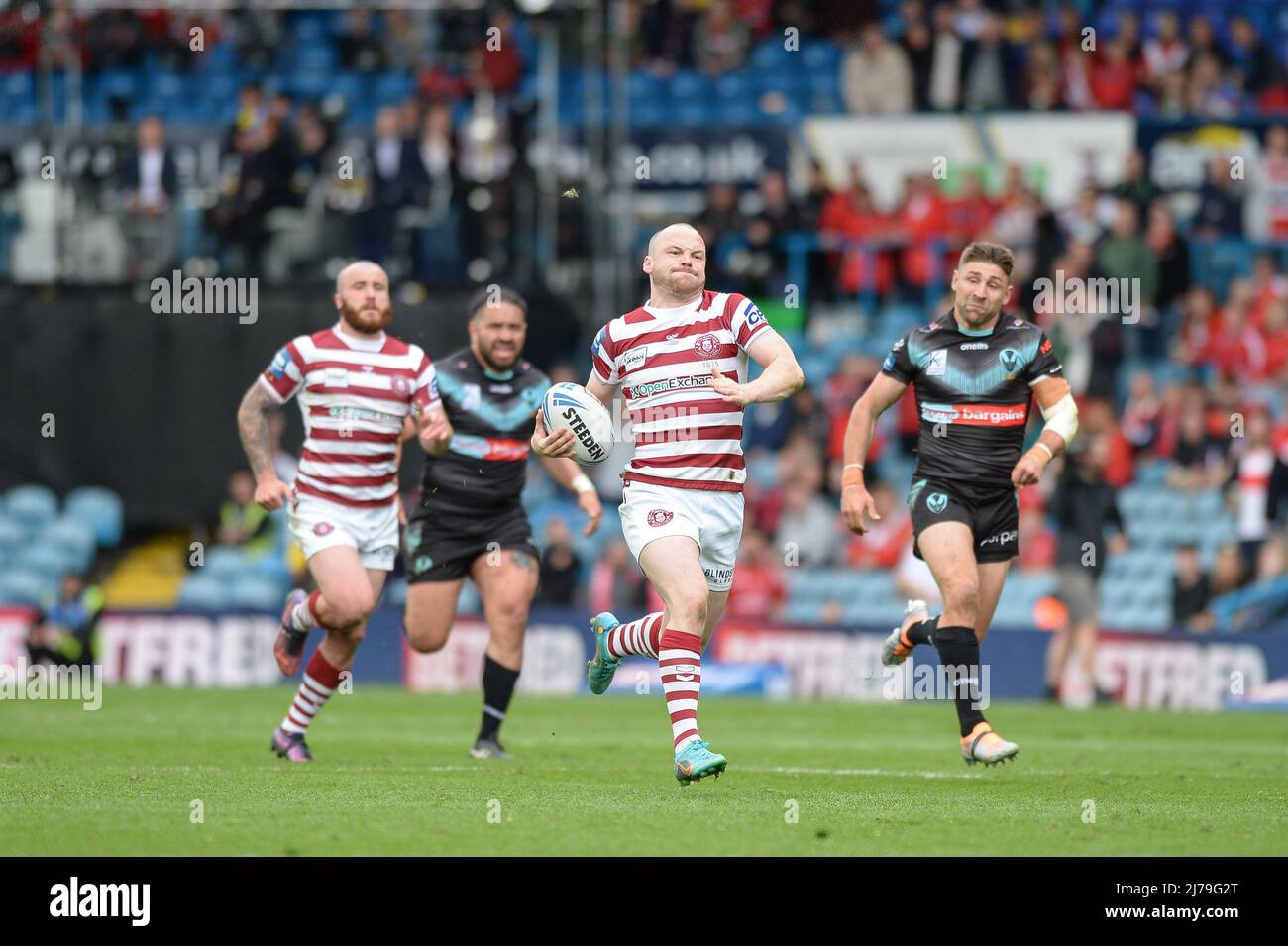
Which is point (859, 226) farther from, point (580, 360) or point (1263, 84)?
point (1263, 84)

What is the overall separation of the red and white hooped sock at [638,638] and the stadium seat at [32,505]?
14.6 m

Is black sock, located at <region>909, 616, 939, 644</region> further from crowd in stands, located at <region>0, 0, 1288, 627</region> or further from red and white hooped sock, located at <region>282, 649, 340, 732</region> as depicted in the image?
crowd in stands, located at <region>0, 0, 1288, 627</region>

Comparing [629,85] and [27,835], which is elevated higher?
[629,85]

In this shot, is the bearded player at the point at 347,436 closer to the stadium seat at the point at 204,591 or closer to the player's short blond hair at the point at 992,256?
the player's short blond hair at the point at 992,256

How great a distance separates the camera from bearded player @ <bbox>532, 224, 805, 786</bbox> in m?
9.91

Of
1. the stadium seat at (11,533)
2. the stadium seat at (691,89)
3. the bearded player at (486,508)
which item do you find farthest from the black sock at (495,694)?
the stadium seat at (691,89)

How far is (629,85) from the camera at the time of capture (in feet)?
91.2

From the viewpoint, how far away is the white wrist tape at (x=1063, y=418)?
11180 millimetres

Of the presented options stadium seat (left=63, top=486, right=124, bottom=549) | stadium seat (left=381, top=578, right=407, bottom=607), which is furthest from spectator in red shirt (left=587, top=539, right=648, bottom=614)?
stadium seat (left=63, top=486, right=124, bottom=549)

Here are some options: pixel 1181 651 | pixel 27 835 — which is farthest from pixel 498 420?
pixel 1181 651

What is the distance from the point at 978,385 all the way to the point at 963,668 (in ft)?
5.20

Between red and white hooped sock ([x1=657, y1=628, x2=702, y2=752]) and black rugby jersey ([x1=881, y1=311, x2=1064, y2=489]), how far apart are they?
242 cm

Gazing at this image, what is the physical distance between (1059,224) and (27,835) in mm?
17711
